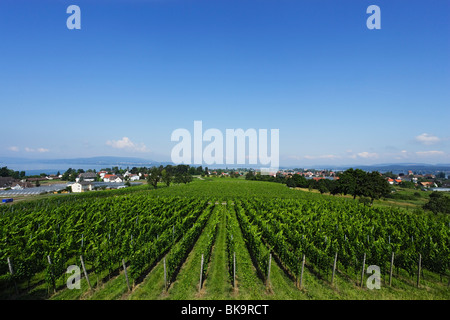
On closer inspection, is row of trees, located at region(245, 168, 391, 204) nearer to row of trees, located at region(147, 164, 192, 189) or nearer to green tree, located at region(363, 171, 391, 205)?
green tree, located at region(363, 171, 391, 205)

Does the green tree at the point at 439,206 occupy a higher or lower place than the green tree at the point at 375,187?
lower

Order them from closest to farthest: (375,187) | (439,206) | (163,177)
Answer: (439,206)
(375,187)
(163,177)

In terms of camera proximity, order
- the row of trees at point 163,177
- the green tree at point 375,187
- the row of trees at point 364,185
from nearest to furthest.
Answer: the green tree at point 375,187 → the row of trees at point 364,185 → the row of trees at point 163,177

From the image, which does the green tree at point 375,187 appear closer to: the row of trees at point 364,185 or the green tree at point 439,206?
the row of trees at point 364,185

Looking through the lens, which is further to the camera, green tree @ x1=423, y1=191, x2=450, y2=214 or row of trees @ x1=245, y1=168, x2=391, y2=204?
row of trees @ x1=245, y1=168, x2=391, y2=204

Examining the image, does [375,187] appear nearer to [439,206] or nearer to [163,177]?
[439,206]

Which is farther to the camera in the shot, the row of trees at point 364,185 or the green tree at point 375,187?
the row of trees at point 364,185

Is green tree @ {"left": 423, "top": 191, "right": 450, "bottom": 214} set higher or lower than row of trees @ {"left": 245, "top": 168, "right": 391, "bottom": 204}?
lower

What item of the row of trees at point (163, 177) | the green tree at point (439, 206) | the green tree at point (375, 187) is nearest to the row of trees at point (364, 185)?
the green tree at point (375, 187)

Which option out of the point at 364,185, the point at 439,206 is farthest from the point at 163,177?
the point at 439,206

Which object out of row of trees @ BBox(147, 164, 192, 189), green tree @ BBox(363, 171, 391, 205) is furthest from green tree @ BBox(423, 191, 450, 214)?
row of trees @ BBox(147, 164, 192, 189)

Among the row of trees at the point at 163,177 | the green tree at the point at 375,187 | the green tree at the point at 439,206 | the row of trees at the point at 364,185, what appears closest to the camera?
the green tree at the point at 439,206

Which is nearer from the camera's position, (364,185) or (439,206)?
(439,206)
